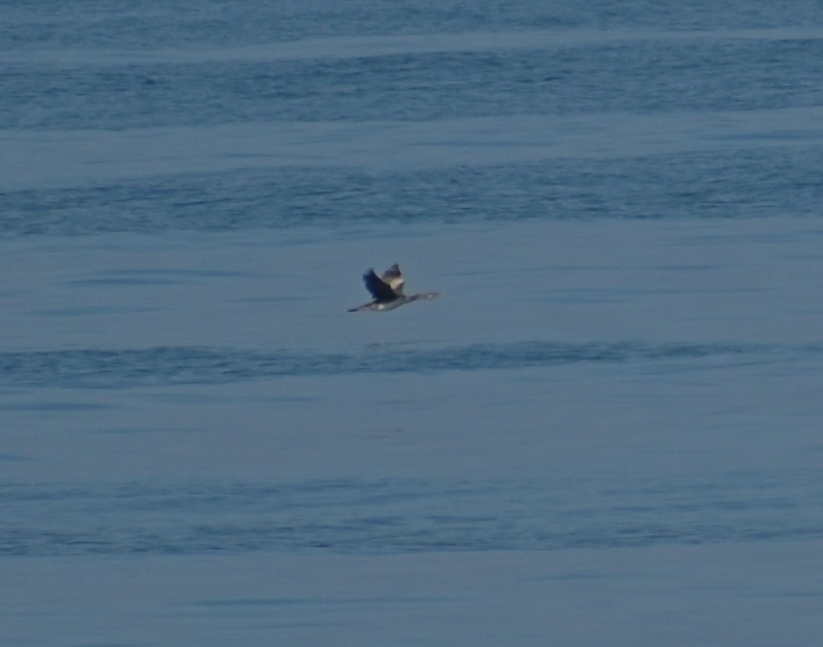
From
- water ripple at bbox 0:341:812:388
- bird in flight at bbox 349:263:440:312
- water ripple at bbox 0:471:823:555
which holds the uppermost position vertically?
bird in flight at bbox 349:263:440:312

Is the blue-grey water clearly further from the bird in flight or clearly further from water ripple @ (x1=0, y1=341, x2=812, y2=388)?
the bird in flight

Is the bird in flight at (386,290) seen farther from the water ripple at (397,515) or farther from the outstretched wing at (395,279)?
the water ripple at (397,515)

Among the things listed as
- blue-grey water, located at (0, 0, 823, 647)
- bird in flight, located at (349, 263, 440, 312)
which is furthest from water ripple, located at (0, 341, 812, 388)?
bird in flight, located at (349, 263, 440, 312)

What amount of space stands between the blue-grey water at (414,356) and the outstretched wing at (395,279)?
1.05 feet

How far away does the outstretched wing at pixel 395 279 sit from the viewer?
14461mm

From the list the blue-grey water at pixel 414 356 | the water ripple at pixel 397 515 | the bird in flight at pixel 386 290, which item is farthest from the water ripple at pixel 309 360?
the water ripple at pixel 397 515

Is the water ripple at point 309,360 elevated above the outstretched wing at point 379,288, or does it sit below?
below

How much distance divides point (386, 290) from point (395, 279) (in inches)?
3.4

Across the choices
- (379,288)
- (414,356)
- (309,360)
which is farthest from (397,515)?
(379,288)

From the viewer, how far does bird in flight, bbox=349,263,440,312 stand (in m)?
14.4

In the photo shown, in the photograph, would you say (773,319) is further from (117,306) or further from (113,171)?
(113,171)

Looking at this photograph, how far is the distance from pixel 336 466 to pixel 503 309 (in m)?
3.26

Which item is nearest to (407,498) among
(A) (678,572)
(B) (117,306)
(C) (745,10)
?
(A) (678,572)

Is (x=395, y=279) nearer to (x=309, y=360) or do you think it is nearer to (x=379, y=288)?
(x=379, y=288)
